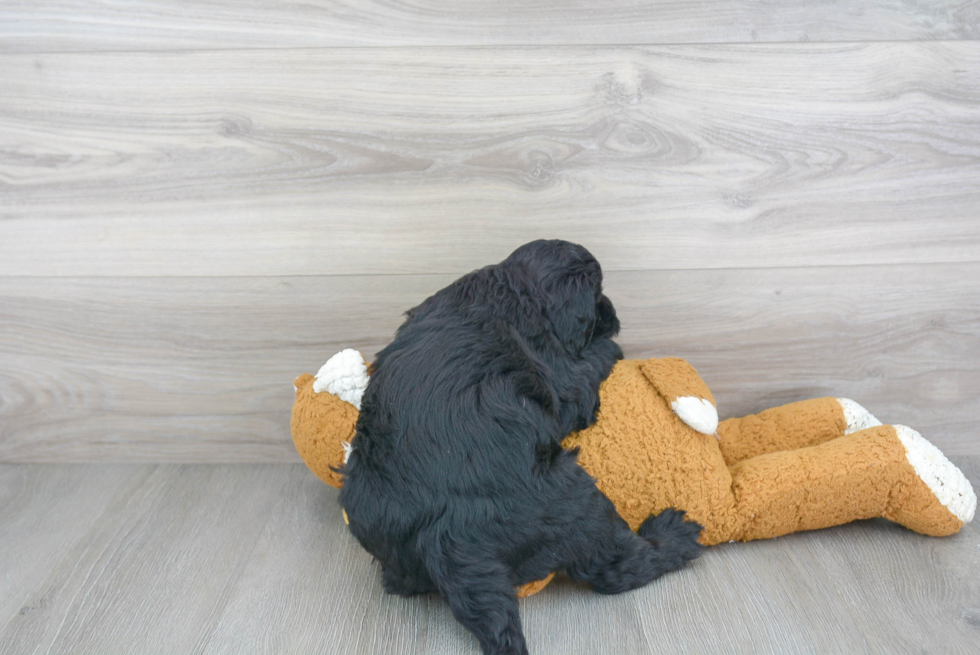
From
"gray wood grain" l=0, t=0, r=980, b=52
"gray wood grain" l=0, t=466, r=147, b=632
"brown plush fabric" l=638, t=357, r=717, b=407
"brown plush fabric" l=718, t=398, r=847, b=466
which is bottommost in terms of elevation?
"gray wood grain" l=0, t=466, r=147, b=632

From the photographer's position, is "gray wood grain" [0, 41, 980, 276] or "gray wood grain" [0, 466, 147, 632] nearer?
"gray wood grain" [0, 466, 147, 632]

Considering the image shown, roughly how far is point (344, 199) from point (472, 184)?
205 millimetres

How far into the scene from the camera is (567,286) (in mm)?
882

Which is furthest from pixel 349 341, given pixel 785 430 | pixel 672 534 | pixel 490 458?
pixel 785 430

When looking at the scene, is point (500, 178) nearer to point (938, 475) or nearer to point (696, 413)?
point (696, 413)

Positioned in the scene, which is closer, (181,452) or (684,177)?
(684,177)

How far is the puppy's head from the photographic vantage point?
2.86ft

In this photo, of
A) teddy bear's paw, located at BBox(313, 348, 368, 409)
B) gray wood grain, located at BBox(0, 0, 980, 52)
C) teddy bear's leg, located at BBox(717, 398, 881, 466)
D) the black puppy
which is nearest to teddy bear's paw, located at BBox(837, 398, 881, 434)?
teddy bear's leg, located at BBox(717, 398, 881, 466)

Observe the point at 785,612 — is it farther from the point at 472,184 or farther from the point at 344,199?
the point at 344,199

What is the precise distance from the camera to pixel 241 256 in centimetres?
117

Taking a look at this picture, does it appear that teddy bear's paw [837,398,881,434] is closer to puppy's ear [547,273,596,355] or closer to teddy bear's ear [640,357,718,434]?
teddy bear's ear [640,357,718,434]

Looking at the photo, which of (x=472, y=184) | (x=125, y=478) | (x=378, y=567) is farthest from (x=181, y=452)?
(x=472, y=184)

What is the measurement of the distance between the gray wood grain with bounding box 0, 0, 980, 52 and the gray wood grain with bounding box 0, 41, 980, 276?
0.02 m

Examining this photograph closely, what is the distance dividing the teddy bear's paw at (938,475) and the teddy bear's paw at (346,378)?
725mm
